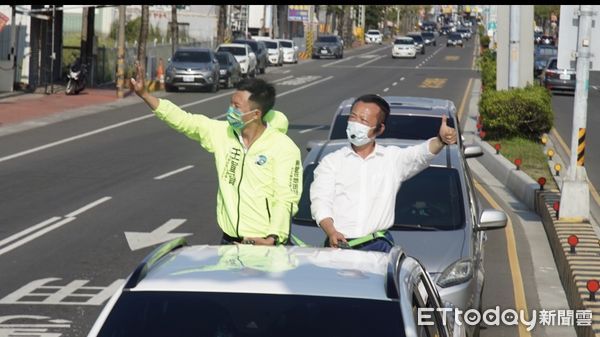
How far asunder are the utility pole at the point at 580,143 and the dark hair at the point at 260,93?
8953 millimetres

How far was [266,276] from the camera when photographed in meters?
5.29

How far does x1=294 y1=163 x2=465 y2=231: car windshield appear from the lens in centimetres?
1059

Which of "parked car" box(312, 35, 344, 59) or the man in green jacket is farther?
"parked car" box(312, 35, 344, 59)

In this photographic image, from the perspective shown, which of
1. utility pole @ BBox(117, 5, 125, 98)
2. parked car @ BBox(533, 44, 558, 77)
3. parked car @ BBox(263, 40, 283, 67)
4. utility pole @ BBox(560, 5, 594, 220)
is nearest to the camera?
utility pole @ BBox(560, 5, 594, 220)

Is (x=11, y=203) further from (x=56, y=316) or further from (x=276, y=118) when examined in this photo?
(x=276, y=118)

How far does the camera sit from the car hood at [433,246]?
9594mm

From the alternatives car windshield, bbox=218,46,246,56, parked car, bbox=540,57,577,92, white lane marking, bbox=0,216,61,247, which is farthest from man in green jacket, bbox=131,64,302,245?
car windshield, bbox=218,46,246,56

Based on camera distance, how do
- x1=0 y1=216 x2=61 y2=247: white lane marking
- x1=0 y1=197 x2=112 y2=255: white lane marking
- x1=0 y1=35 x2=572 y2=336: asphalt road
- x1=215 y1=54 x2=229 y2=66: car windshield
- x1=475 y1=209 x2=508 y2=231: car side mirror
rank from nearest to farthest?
1. x1=475 y1=209 x2=508 y2=231: car side mirror
2. x1=0 y1=35 x2=572 y2=336: asphalt road
3. x1=0 y1=197 x2=112 y2=255: white lane marking
4. x1=0 y1=216 x2=61 y2=247: white lane marking
5. x1=215 y1=54 x2=229 y2=66: car windshield

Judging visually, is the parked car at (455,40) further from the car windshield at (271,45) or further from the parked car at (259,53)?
the parked car at (259,53)

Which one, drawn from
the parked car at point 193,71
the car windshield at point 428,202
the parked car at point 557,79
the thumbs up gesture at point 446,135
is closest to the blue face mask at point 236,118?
the thumbs up gesture at point 446,135

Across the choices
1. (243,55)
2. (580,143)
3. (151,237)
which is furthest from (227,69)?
(151,237)

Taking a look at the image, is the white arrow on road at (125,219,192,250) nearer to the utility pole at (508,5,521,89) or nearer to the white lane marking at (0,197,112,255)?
the white lane marking at (0,197,112,255)

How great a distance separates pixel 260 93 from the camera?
810 cm

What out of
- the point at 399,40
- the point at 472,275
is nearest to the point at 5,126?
the point at 472,275
